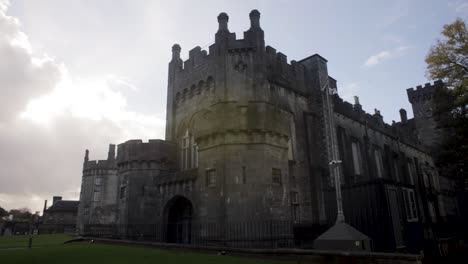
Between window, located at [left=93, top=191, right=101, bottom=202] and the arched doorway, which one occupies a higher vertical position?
window, located at [left=93, top=191, right=101, bottom=202]

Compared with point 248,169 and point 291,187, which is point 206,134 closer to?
point 248,169

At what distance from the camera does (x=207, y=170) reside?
18.1m

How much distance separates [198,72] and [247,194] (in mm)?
11155

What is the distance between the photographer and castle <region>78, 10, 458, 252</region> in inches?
655

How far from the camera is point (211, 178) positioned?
1795cm

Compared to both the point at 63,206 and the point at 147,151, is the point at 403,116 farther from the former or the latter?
the point at 63,206

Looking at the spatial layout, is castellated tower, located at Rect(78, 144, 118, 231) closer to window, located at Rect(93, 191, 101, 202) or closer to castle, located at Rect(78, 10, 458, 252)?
window, located at Rect(93, 191, 101, 202)

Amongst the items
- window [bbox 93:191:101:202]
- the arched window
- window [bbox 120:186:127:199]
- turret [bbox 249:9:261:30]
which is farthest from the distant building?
turret [bbox 249:9:261:30]

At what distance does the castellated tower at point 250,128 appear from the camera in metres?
17.0

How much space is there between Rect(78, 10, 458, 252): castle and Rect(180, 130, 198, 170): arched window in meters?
0.08

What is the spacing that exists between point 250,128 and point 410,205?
10.7 metres

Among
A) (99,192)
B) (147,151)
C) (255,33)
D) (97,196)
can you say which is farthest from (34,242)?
(255,33)

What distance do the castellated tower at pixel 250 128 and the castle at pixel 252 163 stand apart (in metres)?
0.07

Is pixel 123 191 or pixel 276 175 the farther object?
pixel 123 191
